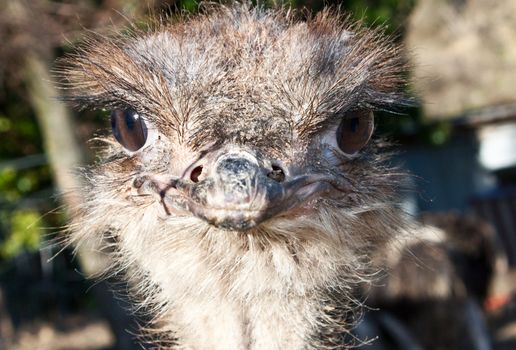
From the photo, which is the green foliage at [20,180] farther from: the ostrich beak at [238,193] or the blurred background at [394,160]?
the ostrich beak at [238,193]

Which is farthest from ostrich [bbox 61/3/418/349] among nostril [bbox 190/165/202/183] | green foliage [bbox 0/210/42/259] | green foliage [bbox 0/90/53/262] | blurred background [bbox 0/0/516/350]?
green foliage [bbox 0/210/42/259]

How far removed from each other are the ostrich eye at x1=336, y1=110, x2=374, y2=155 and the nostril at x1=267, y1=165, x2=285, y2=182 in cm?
32

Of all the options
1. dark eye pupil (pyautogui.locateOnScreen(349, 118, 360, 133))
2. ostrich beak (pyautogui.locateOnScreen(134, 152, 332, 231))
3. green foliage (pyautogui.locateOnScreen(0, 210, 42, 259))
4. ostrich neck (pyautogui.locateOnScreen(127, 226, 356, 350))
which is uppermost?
dark eye pupil (pyautogui.locateOnScreen(349, 118, 360, 133))

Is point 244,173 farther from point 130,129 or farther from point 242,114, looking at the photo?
point 130,129

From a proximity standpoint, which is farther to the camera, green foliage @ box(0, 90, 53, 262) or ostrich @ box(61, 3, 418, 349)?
green foliage @ box(0, 90, 53, 262)

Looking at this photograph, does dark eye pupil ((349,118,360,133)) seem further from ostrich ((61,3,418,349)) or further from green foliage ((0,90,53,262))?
green foliage ((0,90,53,262))

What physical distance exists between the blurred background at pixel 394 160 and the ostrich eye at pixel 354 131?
35cm

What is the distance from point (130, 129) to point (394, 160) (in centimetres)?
139

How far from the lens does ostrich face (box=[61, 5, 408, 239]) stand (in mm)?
1562

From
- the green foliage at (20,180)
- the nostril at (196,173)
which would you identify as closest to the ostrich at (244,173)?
the nostril at (196,173)

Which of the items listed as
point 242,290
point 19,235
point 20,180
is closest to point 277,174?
point 242,290

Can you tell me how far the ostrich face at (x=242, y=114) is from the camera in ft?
5.13

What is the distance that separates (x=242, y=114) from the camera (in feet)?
5.36

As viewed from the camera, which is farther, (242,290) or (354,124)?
(354,124)
